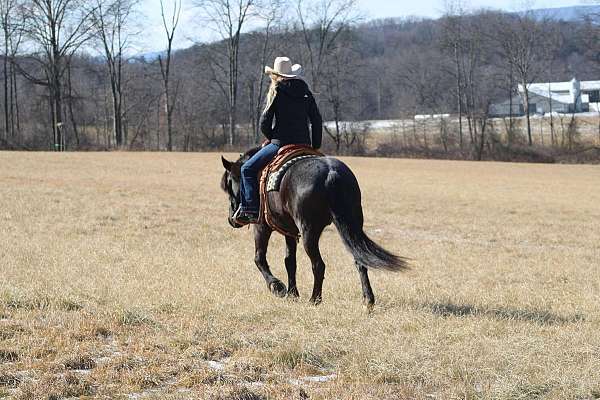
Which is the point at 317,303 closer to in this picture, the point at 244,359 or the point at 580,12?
the point at 244,359

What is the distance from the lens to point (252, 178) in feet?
28.6

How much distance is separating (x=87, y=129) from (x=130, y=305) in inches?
2808

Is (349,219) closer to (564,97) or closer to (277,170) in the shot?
(277,170)

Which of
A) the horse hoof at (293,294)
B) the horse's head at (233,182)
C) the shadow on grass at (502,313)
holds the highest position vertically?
the horse's head at (233,182)

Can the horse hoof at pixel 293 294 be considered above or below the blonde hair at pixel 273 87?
below

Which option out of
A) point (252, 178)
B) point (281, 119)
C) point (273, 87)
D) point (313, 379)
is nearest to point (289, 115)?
point (281, 119)

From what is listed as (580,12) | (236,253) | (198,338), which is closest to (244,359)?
(198,338)

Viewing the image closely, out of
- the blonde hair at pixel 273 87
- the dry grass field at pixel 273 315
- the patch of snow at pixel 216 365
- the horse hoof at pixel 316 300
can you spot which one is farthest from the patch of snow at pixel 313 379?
the blonde hair at pixel 273 87

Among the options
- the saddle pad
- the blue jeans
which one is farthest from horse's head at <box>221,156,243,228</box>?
the saddle pad

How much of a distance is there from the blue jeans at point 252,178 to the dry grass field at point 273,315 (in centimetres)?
99

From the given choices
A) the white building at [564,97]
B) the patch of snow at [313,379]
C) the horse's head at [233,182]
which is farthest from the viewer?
the white building at [564,97]

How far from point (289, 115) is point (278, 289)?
196 centimetres

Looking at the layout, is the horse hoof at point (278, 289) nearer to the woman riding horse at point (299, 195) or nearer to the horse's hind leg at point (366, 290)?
the woman riding horse at point (299, 195)

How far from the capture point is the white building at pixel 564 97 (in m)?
86.0
